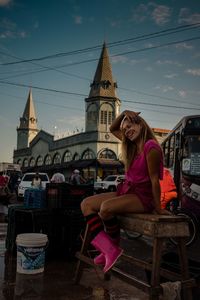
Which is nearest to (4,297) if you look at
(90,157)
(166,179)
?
(166,179)

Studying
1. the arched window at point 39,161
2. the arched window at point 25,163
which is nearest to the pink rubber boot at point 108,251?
the arched window at point 39,161

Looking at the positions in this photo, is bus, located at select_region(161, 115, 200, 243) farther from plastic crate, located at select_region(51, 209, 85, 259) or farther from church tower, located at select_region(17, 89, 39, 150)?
church tower, located at select_region(17, 89, 39, 150)

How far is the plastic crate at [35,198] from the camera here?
6.68 meters

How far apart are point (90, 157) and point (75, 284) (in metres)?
49.1

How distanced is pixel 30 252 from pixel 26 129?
80.4 m

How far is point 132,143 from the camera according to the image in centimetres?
448

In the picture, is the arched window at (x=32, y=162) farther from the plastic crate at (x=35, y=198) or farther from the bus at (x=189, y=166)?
the plastic crate at (x=35, y=198)

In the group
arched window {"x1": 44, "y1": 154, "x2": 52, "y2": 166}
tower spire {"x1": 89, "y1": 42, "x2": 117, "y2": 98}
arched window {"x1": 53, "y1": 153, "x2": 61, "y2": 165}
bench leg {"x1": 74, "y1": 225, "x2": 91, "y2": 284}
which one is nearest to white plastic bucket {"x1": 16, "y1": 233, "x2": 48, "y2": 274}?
bench leg {"x1": 74, "y1": 225, "x2": 91, "y2": 284}

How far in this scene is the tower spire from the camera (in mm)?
56281

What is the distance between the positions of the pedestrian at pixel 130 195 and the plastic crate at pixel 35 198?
253 centimetres

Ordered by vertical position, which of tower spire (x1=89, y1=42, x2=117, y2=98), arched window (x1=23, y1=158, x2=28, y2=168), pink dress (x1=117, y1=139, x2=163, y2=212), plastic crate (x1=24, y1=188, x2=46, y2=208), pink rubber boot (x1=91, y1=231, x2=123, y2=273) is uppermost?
tower spire (x1=89, y1=42, x2=117, y2=98)

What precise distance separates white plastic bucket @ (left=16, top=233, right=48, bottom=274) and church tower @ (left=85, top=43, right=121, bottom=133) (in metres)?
48.7

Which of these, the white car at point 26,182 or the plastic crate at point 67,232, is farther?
the white car at point 26,182

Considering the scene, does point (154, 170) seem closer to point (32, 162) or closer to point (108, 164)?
point (108, 164)
